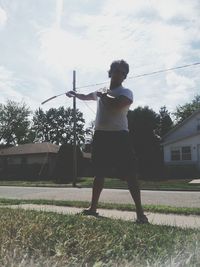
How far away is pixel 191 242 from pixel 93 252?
899 millimetres

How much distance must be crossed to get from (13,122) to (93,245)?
239 feet

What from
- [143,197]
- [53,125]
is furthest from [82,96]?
[53,125]

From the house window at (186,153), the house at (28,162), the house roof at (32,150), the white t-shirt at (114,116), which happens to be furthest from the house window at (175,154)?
the white t-shirt at (114,116)

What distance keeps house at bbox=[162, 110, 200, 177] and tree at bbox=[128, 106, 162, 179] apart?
1.00 metres

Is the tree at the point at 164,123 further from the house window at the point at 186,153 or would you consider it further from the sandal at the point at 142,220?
the sandal at the point at 142,220

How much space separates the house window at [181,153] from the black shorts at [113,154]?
3328 centimetres

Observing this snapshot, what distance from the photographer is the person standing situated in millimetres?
5844

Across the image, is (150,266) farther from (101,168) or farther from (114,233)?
(101,168)

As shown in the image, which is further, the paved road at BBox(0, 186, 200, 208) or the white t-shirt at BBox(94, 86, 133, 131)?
the paved road at BBox(0, 186, 200, 208)

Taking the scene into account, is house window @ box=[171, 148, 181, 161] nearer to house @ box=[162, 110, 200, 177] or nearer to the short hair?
house @ box=[162, 110, 200, 177]

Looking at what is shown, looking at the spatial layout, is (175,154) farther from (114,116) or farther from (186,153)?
(114,116)

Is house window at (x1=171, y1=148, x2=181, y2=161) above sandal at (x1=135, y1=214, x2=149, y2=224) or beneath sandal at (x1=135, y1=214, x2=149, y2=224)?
above

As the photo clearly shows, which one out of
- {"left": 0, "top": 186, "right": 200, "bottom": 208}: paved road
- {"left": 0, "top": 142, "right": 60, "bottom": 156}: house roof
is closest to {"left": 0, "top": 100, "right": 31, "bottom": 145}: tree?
{"left": 0, "top": 142, "right": 60, "bottom": 156}: house roof

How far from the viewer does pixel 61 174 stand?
120 feet
